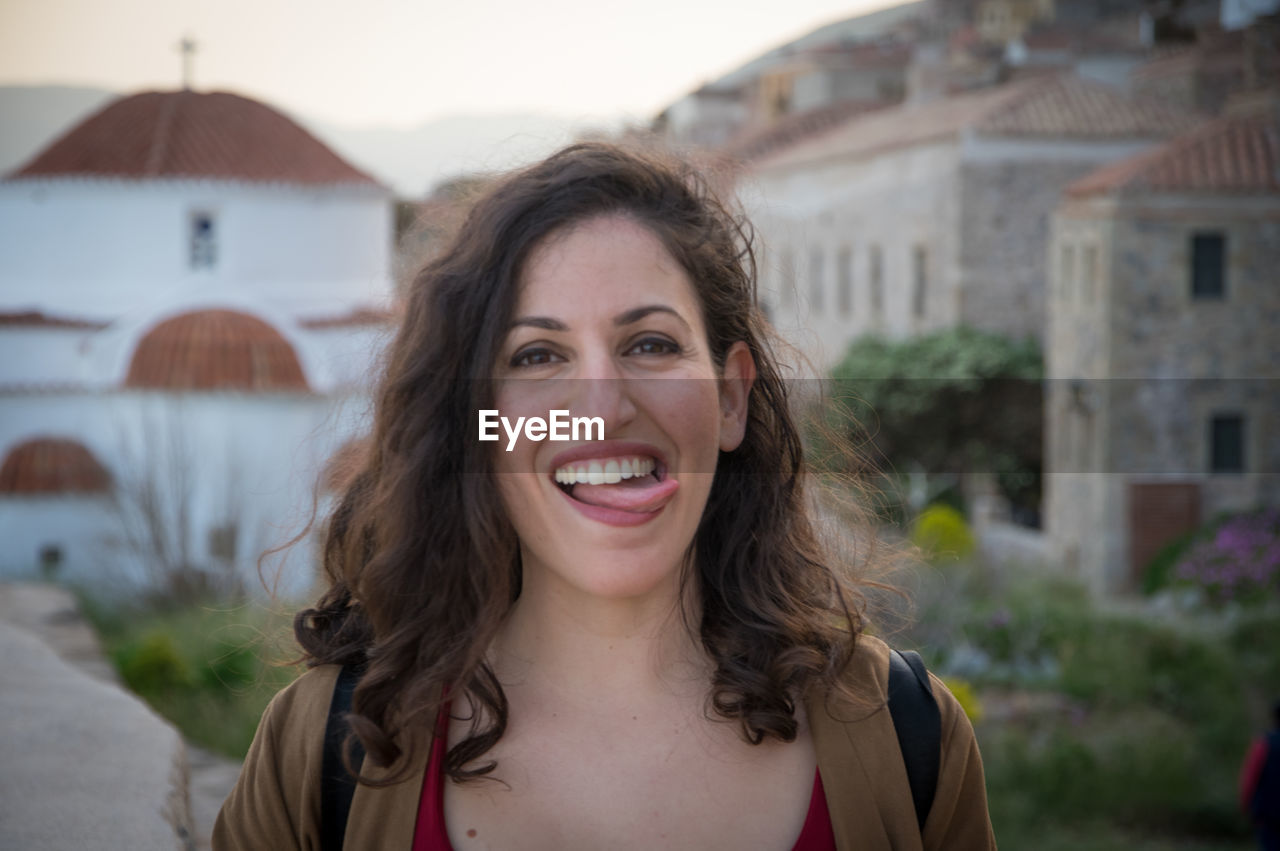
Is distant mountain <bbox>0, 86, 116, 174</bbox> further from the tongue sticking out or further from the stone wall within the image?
the tongue sticking out

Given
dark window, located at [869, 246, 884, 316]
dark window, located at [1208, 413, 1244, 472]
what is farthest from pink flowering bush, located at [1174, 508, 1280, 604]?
dark window, located at [869, 246, 884, 316]

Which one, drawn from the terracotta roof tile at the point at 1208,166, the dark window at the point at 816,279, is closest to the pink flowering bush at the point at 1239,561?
the terracotta roof tile at the point at 1208,166

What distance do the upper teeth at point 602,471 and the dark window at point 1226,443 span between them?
1877cm

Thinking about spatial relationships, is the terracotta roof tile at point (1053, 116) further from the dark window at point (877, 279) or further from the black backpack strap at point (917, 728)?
the black backpack strap at point (917, 728)

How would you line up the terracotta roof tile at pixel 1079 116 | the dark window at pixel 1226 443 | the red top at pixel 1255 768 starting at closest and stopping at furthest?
the red top at pixel 1255 768
the dark window at pixel 1226 443
the terracotta roof tile at pixel 1079 116

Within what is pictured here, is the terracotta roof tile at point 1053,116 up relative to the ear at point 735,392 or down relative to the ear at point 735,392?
up

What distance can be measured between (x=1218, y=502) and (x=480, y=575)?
60.9 feet

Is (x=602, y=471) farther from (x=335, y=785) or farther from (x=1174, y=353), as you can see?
(x=1174, y=353)

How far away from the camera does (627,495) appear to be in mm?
1791

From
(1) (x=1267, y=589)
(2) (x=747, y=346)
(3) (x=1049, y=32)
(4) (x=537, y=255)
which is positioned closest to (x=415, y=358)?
(4) (x=537, y=255)

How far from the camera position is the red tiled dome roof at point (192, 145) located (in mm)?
24203

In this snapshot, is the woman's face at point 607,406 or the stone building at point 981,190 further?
the stone building at point 981,190

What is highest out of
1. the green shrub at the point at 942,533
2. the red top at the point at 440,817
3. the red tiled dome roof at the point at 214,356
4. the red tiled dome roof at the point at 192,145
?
the red tiled dome roof at the point at 192,145

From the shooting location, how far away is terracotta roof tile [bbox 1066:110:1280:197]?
18.6 metres
